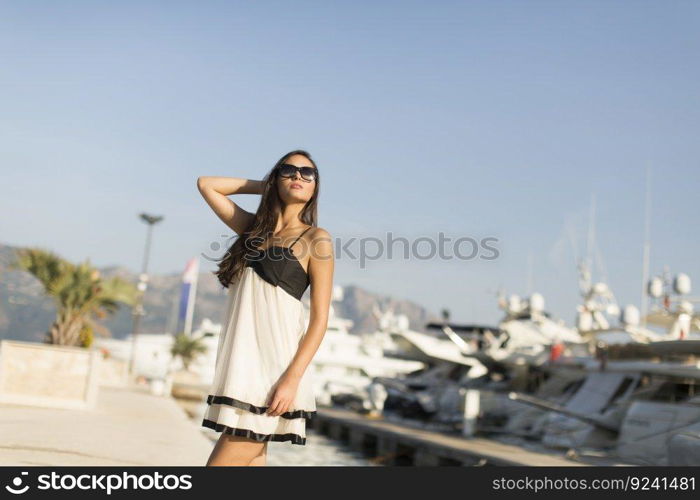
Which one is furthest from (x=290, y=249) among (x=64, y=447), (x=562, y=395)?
(x=562, y=395)

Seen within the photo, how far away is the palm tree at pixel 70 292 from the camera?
18438mm

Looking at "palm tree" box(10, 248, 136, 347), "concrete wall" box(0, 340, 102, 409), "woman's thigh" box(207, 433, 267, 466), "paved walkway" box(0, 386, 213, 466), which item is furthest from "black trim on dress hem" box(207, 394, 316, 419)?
"palm tree" box(10, 248, 136, 347)

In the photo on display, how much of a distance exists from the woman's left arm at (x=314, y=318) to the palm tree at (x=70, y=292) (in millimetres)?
15995

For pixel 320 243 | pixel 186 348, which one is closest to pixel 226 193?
pixel 320 243

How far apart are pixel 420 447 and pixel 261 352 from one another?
2191cm

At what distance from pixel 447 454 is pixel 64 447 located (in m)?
15.9

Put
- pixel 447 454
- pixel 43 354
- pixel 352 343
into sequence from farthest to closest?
pixel 352 343
pixel 447 454
pixel 43 354

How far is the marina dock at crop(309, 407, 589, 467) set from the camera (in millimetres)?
19955

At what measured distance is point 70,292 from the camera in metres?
18.6

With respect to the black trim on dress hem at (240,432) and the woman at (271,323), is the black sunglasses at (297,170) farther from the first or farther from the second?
the black trim on dress hem at (240,432)

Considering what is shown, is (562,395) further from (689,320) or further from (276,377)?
(276,377)

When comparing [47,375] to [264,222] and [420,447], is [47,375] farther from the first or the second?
[264,222]

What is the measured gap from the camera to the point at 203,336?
75000mm

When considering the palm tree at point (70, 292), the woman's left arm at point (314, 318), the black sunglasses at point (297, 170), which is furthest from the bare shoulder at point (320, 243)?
the palm tree at point (70, 292)
